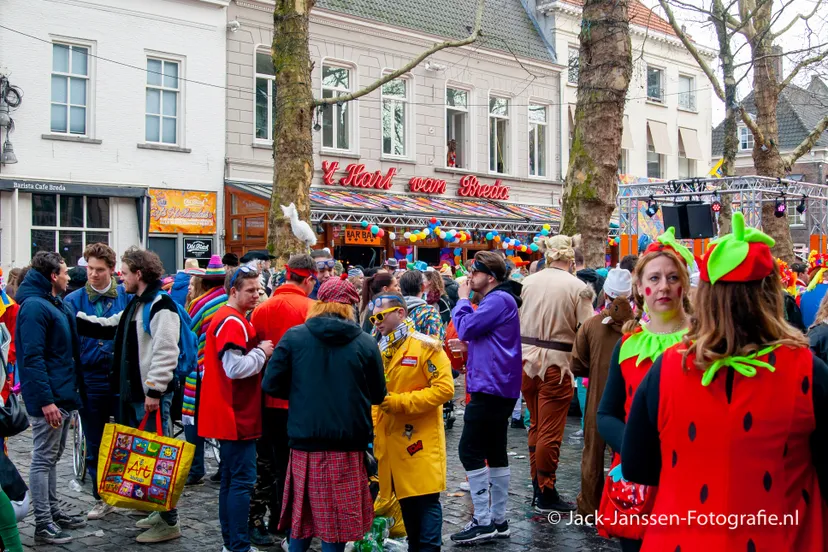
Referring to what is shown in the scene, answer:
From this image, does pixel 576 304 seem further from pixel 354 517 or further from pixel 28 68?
pixel 28 68

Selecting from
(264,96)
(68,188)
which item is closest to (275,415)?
(68,188)

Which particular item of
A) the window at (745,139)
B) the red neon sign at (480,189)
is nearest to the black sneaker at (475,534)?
the red neon sign at (480,189)

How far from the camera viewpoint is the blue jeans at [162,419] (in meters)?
5.38

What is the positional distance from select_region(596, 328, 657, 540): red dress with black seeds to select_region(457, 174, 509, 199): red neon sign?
19361 millimetres

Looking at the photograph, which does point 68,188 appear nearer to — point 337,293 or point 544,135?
point 337,293

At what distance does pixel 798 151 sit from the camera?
1744 cm

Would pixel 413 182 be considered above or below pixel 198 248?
above

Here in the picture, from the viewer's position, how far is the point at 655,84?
27.9 metres

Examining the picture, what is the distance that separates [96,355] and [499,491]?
119 inches

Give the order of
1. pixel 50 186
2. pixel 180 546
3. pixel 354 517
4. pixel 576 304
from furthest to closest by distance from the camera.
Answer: pixel 50 186 → pixel 576 304 → pixel 180 546 → pixel 354 517

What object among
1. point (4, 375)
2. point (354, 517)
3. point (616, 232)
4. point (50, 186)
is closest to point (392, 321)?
point (354, 517)

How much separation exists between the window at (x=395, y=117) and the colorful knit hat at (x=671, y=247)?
18.2 metres

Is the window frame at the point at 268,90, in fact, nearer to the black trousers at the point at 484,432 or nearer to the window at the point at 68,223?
the window at the point at 68,223

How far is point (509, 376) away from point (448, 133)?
1805 centimetres
